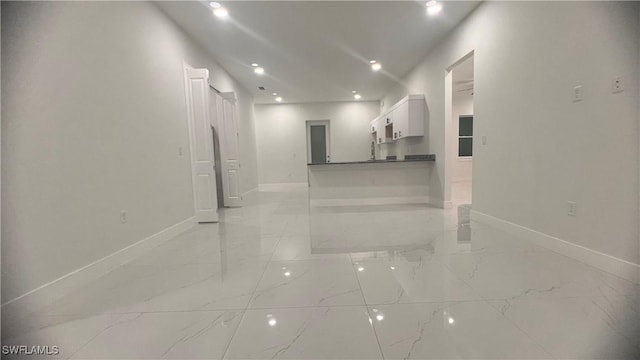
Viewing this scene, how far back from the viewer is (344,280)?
1.77 m

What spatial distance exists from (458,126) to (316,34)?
5.75m

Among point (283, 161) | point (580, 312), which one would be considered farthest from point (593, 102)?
point (283, 161)

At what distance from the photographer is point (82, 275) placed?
1845mm

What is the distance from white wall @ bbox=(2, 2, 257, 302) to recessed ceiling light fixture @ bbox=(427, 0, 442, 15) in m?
3.36

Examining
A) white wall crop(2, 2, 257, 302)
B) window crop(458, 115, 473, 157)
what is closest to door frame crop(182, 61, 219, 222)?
white wall crop(2, 2, 257, 302)

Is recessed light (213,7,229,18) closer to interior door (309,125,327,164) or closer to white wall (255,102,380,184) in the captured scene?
white wall (255,102,380,184)

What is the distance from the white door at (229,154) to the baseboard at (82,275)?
2183mm

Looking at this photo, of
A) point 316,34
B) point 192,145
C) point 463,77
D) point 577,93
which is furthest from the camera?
point 463,77

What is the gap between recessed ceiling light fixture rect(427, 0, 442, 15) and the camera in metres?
3.06

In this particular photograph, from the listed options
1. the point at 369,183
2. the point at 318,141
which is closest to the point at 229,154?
the point at 369,183

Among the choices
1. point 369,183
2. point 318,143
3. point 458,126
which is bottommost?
point 369,183

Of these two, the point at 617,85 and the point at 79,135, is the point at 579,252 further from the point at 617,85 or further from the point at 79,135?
the point at 79,135

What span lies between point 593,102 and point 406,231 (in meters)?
1.92

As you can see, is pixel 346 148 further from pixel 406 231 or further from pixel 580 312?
pixel 580 312
